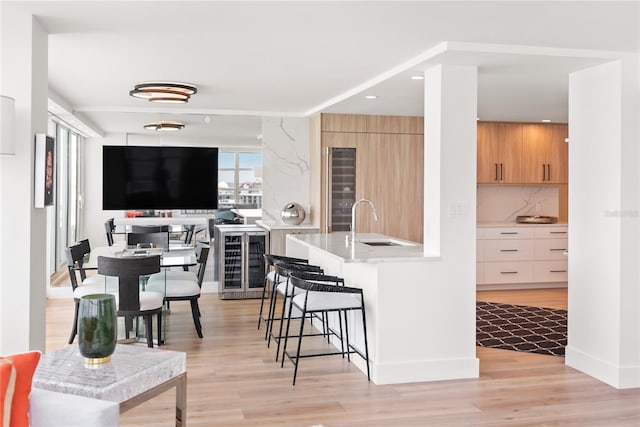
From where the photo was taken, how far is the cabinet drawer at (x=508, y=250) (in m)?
8.00

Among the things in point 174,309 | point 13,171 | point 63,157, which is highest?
point 63,157

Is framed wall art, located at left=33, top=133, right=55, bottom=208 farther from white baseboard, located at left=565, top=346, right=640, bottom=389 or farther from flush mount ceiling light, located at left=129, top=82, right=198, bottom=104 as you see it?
white baseboard, located at left=565, top=346, right=640, bottom=389

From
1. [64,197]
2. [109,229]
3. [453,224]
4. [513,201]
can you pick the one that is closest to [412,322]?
[453,224]

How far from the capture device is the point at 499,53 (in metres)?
4.04

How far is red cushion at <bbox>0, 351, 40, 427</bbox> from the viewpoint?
1.96 m

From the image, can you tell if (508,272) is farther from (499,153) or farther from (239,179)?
(239,179)

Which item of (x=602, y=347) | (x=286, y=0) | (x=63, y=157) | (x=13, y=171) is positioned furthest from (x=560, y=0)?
(x=63, y=157)

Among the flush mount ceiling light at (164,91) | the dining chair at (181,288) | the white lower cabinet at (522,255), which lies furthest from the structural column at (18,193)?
the white lower cabinet at (522,255)

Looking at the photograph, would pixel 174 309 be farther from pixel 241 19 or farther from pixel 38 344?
pixel 241 19

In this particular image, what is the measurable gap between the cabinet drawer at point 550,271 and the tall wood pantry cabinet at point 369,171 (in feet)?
5.86

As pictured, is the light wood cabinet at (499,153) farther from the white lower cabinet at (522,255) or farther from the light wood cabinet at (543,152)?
the white lower cabinet at (522,255)

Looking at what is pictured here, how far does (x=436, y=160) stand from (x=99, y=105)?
4.31m

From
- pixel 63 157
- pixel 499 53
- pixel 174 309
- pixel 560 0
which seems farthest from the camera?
pixel 63 157

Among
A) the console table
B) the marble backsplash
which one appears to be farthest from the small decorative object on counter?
the console table
